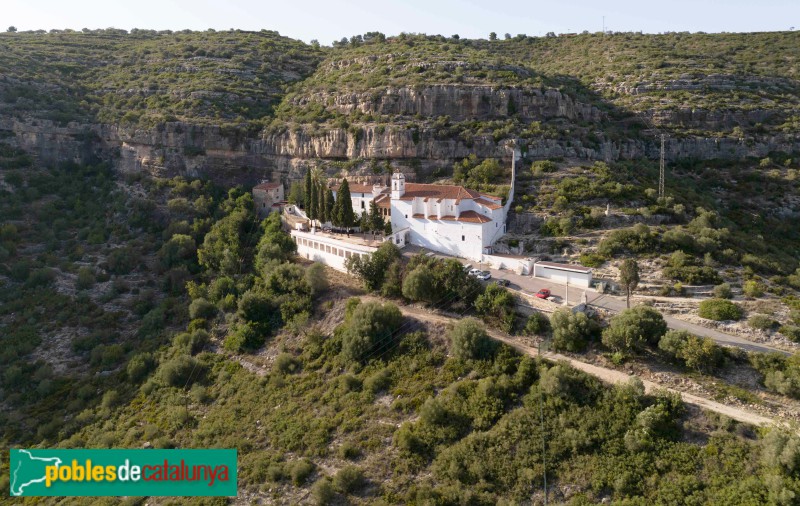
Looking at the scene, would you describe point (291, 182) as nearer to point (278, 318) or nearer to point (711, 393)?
point (278, 318)

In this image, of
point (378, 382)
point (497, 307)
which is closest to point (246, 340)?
point (378, 382)

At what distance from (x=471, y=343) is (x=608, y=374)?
5.76 meters

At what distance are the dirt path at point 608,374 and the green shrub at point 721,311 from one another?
548 centimetres

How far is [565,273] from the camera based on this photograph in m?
27.4

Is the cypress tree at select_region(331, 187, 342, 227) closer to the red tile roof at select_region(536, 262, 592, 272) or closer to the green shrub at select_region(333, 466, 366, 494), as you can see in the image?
the red tile roof at select_region(536, 262, 592, 272)

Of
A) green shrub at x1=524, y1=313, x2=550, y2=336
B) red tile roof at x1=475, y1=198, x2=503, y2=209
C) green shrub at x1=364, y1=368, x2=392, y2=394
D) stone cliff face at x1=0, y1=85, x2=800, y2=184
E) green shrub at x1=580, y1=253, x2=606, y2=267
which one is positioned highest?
stone cliff face at x1=0, y1=85, x2=800, y2=184

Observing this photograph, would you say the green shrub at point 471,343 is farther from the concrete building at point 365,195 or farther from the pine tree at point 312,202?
the pine tree at point 312,202

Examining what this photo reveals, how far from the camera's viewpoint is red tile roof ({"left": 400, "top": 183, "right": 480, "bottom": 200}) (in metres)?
33.5

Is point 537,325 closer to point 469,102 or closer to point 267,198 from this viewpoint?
point 469,102

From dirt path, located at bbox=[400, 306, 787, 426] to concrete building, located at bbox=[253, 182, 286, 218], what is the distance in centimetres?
2159

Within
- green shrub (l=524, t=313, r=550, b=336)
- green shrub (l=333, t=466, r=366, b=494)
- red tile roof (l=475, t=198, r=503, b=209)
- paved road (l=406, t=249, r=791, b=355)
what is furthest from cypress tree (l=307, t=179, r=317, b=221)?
green shrub (l=333, t=466, r=366, b=494)

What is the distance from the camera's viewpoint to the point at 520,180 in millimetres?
38656

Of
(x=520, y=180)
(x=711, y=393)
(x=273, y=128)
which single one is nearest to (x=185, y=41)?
(x=273, y=128)

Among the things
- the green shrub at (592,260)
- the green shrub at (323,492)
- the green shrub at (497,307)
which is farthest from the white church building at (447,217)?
the green shrub at (323,492)
